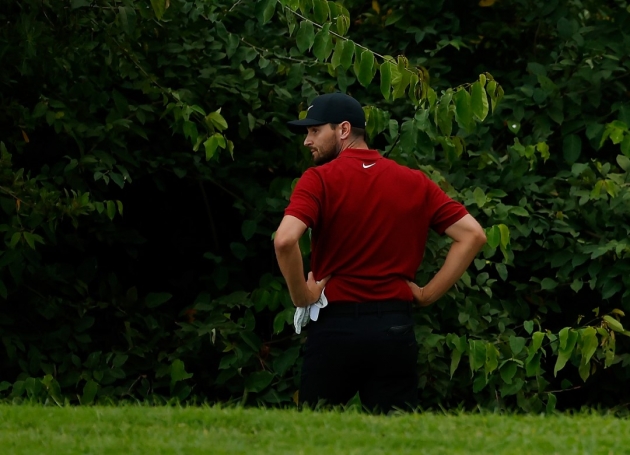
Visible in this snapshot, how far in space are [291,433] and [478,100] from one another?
2.57 metres

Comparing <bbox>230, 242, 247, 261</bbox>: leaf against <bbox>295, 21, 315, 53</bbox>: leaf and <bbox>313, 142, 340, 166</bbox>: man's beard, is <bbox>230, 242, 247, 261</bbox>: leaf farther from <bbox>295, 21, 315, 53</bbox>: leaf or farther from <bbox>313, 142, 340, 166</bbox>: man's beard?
<bbox>313, 142, 340, 166</bbox>: man's beard

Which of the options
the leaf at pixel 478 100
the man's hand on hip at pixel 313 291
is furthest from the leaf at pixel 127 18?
the man's hand on hip at pixel 313 291

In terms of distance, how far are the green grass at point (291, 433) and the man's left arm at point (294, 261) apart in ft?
1.73

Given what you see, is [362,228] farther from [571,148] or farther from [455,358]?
[571,148]

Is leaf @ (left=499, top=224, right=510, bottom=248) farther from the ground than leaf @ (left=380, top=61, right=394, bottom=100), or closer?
closer

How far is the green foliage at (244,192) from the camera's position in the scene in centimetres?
785

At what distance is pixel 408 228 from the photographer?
18.9 ft

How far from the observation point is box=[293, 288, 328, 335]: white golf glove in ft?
18.7

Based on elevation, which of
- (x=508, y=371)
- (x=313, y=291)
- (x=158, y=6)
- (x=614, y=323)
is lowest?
(x=508, y=371)

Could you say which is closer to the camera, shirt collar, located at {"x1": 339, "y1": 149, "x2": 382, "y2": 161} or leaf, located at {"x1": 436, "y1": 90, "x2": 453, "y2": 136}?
shirt collar, located at {"x1": 339, "y1": 149, "x2": 382, "y2": 161}

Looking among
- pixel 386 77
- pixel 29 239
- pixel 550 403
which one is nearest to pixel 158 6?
pixel 386 77

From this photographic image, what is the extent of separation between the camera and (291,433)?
5027mm

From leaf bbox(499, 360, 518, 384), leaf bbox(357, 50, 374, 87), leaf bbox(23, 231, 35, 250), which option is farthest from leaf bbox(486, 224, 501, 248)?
leaf bbox(23, 231, 35, 250)

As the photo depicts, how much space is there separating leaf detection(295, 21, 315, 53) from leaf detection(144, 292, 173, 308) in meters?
2.46
